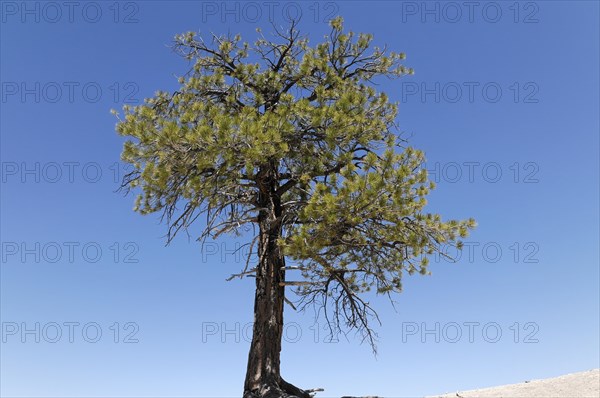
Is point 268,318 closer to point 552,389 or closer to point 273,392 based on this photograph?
point 273,392

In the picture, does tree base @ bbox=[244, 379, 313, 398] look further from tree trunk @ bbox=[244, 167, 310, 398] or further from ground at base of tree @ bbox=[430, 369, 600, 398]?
ground at base of tree @ bbox=[430, 369, 600, 398]

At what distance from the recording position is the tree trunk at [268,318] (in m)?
8.88

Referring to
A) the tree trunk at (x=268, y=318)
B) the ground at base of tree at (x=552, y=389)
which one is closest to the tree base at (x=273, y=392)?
the tree trunk at (x=268, y=318)

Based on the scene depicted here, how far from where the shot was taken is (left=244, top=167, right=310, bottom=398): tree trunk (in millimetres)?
8883

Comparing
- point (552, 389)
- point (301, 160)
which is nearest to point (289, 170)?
point (301, 160)

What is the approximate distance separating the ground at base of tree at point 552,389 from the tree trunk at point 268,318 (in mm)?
4030

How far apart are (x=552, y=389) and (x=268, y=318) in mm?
6195

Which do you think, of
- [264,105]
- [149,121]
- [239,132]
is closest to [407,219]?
[239,132]

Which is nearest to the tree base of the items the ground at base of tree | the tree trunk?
the tree trunk

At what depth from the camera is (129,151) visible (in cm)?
866

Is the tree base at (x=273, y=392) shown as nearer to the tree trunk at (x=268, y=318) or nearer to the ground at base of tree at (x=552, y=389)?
the tree trunk at (x=268, y=318)

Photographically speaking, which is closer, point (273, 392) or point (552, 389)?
point (273, 392)

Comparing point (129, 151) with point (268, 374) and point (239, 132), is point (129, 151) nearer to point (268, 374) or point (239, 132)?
point (239, 132)

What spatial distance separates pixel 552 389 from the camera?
10523 millimetres
